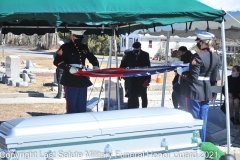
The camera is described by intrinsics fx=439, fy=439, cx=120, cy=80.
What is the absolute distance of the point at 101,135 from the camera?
15.2ft

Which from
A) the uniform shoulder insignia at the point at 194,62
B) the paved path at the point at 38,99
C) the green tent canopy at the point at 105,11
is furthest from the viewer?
the paved path at the point at 38,99

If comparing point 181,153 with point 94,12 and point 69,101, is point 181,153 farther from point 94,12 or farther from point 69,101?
point 69,101

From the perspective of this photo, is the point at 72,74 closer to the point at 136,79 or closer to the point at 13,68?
the point at 136,79

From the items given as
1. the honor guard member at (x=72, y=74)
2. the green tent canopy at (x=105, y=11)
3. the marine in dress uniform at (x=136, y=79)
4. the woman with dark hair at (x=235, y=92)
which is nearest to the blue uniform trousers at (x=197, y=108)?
the green tent canopy at (x=105, y=11)

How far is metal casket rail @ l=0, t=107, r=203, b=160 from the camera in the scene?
14.3ft

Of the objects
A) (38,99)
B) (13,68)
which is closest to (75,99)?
(38,99)

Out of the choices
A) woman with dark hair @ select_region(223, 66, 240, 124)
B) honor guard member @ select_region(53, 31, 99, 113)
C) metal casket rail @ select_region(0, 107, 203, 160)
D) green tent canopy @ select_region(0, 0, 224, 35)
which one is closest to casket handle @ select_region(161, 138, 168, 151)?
metal casket rail @ select_region(0, 107, 203, 160)

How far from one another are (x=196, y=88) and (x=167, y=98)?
7.70m

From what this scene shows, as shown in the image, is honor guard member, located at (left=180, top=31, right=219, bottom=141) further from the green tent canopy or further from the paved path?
the paved path

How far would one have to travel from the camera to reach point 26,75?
18.4 meters

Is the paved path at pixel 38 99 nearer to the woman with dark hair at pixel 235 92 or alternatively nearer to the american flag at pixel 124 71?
the woman with dark hair at pixel 235 92

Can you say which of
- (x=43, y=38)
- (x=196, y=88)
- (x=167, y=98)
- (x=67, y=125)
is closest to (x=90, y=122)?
(x=67, y=125)

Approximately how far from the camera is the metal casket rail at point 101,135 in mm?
4363

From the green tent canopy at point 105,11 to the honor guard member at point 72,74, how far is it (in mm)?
1222
